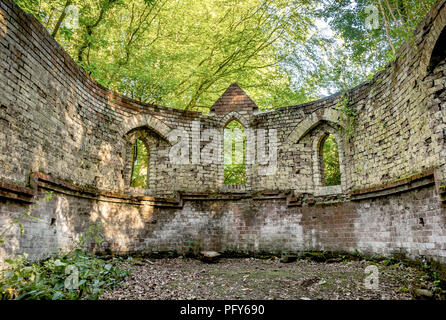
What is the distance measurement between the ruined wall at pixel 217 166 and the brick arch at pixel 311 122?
36 millimetres

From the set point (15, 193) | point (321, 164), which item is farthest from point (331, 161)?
point (15, 193)

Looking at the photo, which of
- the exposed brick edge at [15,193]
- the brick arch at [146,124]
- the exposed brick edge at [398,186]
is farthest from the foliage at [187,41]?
the exposed brick edge at [15,193]

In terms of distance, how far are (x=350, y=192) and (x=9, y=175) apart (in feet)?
27.8

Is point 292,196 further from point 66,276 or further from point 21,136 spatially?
point 21,136

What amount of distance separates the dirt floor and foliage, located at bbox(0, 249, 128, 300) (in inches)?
12.3

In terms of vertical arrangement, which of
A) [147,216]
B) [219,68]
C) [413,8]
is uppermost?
[219,68]

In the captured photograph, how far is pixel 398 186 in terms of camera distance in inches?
290

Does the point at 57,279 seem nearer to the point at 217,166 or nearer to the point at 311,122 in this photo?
the point at 217,166

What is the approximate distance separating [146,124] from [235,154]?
8044 millimetres

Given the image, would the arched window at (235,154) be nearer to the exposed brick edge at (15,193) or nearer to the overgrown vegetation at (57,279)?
the overgrown vegetation at (57,279)

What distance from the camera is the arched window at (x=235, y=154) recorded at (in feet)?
53.1

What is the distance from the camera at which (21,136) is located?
624 centimetres
